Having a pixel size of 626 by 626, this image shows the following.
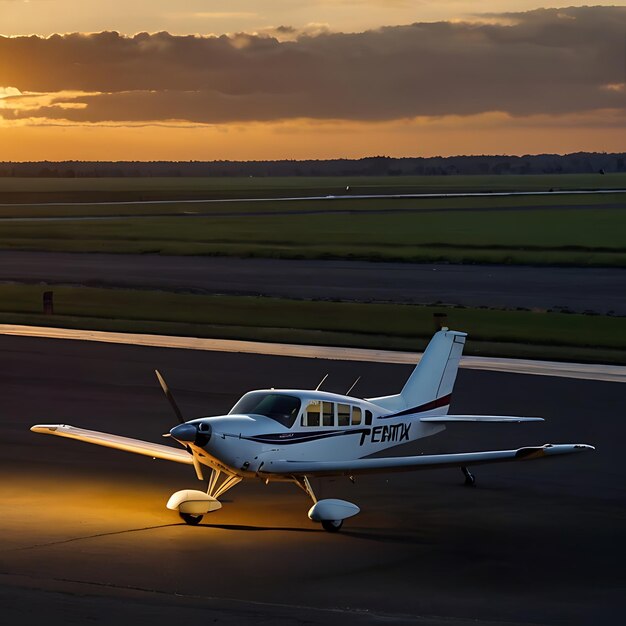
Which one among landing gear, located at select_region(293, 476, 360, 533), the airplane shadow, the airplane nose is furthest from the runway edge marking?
the airplane nose

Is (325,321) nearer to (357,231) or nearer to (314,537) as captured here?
(314,537)

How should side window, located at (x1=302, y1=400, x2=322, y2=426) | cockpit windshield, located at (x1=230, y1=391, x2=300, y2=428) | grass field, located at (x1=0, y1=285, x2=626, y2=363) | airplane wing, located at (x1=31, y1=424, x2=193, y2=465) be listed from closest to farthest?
cockpit windshield, located at (x1=230, y1=391, x2=300, y2=428), side window, located at (x1=302, y1=400, x2=322, y2=426), airplane wing, located at (x1=31, y1=424, x2=193, y2=465), grass field, located at (x1=0, y1=285, x2=626, y2=363)

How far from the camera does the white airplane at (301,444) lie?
19484 millimetres

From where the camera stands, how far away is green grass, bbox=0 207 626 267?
83.8 m

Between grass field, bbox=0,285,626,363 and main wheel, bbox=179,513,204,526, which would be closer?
main wheel, bbox=179,513,204,526

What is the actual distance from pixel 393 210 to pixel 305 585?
125137 millimetres

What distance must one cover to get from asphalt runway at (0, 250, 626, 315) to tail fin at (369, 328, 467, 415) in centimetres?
2983

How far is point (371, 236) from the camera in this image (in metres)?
100

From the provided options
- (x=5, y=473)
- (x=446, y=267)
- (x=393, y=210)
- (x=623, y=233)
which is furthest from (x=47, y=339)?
(x=393, y=210)

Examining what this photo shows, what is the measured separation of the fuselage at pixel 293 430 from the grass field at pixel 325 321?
63.9 ft

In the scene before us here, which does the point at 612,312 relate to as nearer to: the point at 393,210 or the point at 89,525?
the point at 89,525

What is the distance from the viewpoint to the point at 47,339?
44.5 meters

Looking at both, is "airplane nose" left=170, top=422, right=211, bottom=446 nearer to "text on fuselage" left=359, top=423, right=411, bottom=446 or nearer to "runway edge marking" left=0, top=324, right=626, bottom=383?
"text on fuselage" left=359, top=423, right=411, bottom=446

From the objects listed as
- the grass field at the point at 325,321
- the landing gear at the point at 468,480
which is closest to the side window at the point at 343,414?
the landing gear at the point at 468,480
